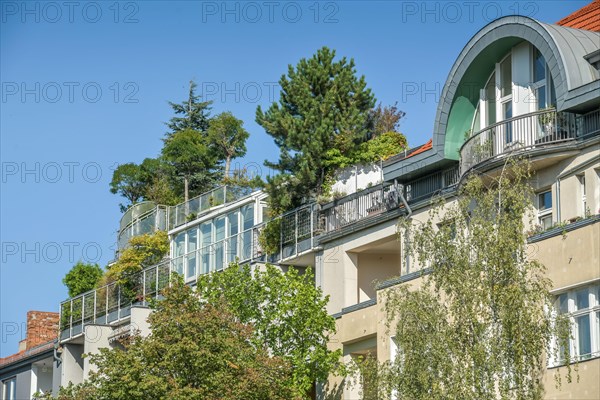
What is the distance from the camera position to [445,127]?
45.2 metres

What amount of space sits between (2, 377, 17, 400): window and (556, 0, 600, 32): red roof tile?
31.3 metres

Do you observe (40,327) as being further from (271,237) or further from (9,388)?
(271,237)

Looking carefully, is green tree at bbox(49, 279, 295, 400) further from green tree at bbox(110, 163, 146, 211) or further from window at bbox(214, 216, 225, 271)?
green tree at bbox(110, 163, 146, 211)

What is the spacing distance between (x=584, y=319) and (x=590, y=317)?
220 millimetres

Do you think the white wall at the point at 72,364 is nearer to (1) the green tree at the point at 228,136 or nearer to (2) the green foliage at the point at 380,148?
(2) the green foliage at the point at 380,148

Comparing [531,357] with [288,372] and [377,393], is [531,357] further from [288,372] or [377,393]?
[288,372]

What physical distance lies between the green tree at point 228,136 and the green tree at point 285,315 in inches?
1427

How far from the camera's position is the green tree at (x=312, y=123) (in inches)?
2029

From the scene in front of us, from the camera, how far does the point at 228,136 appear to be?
83812 millimetres

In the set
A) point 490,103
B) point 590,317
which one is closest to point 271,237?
point 490,103

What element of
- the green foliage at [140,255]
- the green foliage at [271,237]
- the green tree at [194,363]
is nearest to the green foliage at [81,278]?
the green foliage at [140,255]

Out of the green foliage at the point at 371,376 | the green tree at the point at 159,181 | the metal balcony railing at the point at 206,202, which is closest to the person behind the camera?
the green foliage at the point at 371,376

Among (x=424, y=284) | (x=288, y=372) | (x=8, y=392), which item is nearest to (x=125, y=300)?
(x=8, y=392)

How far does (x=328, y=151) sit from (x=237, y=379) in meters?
11.1
